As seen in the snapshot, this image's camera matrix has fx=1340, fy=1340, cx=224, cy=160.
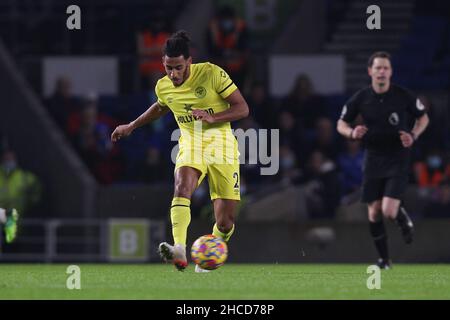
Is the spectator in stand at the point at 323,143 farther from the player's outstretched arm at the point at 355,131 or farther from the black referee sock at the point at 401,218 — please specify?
the player's outstretched arm at the point at 355,131

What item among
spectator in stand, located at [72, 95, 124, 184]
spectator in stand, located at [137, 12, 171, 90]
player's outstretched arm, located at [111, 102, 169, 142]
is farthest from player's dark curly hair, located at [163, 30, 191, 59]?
spectator in stand, located at [137, 12, 171, 90]

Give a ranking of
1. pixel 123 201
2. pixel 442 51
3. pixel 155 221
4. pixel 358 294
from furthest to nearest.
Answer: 1. pixel 442 51
2. pixel 123 201
3. pixel 155 221
4. pixel 358 294

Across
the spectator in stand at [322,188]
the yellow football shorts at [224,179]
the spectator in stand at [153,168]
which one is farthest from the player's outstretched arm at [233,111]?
the spectator in stand at [153,168]

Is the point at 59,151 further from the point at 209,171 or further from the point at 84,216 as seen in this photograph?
the point at 209,171

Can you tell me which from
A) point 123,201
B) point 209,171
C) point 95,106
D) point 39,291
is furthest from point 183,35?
point 95,106

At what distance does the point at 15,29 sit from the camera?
23.3m

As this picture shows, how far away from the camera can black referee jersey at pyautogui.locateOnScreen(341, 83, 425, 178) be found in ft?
42.1

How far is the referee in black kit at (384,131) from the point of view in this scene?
42.0 ft

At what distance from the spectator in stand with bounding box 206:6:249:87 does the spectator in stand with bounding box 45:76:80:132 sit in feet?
7.50

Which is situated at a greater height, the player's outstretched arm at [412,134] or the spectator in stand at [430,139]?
the player's outstretched arm at [412,134]

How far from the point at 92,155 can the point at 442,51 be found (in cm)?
668

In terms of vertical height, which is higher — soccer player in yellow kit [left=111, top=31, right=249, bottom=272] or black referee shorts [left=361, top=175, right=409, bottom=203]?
soccer player in yellow kit [left=111, top=31, right=249, bottom=272]

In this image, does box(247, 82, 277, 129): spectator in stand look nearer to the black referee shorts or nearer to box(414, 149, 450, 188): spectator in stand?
box(414, 149, 450, 188): spectator in stand

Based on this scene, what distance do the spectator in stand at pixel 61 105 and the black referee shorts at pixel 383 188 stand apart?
8.39 m
